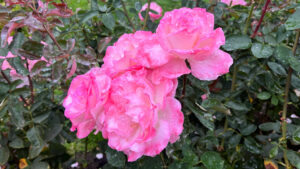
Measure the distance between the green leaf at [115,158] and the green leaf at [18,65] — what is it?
384 millimetres

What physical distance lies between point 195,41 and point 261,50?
0.38 meters

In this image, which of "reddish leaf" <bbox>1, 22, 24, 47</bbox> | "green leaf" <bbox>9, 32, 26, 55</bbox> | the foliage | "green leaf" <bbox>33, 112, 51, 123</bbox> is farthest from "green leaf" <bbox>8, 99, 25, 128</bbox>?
"reddish leaf" <bbox>1, 22, 24, 47</bbox>

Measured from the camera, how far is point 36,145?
3.45 feet

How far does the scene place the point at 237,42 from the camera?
91cm

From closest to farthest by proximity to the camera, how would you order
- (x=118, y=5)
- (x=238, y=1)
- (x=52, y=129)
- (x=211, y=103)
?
(x=211, y=103) → (x=118, y=5) → (x=52, y=129) → (x=238, y=1)

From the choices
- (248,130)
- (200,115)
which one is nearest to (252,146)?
(248,130)

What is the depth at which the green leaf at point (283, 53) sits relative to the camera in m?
0.88

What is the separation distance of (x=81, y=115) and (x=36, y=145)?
526 mm

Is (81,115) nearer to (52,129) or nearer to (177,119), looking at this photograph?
(177,119)

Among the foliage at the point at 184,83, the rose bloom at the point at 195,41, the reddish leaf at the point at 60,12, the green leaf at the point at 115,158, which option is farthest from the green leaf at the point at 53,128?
the rose bloom at the point at 195,41

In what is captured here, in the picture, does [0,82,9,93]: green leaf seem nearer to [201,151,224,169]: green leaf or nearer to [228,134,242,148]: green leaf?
[201,151,224,169]: green leaf

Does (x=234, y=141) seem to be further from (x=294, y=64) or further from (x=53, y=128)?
(x=53, y=128)

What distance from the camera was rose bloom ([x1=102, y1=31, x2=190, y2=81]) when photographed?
0.59 metres

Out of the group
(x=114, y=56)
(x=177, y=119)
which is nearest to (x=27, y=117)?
(x=114, y=56)
